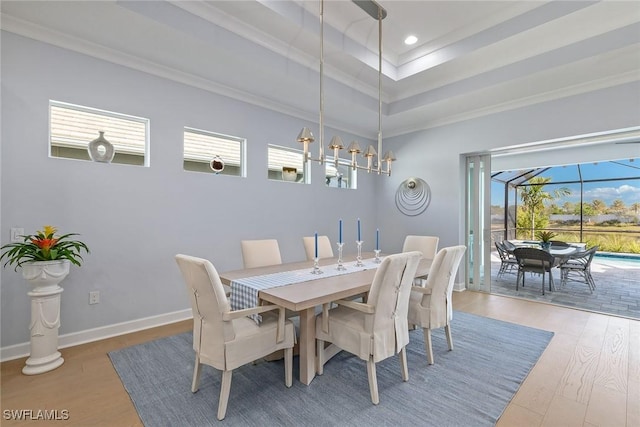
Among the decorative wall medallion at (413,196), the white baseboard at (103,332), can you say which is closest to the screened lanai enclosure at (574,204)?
the decorative wall medallion at (413,196)

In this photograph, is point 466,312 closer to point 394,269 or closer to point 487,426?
point 487,426

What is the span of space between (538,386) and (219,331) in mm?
2304

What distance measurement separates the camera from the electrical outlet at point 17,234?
246 centimetres

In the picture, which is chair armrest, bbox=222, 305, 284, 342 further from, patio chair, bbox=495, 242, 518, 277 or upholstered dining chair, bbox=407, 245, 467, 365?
patio chair, bbox=495, 242, 518, 277

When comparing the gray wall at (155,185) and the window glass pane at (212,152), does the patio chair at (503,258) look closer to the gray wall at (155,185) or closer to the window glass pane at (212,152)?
the gray wall at (155,185)

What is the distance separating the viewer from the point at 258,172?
4.03m

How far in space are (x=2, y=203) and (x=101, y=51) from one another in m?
1.63

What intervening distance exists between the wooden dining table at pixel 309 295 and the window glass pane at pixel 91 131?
1850 mm

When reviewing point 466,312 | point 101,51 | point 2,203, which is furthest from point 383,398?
point 101,51

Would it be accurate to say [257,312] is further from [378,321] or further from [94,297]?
[94,297]

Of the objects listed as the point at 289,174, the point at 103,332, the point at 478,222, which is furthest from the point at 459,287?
the point at 103,332

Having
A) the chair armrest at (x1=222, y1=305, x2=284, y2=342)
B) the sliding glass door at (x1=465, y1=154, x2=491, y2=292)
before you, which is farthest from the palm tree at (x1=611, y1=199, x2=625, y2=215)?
the chair armrest at (x1=222, y1=305, x2=284, y2=342)

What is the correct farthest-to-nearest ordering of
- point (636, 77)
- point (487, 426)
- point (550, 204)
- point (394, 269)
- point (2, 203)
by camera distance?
point (550, 204), point (636, 77), point (2, 203), point (394, 269), point (487, 426)

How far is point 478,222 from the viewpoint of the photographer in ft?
15.6
